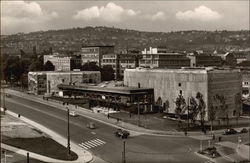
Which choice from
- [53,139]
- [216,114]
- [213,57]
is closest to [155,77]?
[216,114]

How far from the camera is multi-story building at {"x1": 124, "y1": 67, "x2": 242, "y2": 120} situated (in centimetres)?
5566

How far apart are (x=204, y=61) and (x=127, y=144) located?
77.6 metres

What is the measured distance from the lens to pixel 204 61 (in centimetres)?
11400

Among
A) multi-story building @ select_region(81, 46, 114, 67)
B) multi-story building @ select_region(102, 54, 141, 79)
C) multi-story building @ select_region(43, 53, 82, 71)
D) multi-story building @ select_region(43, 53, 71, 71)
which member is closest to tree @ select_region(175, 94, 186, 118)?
multi-story building @ select_region(102, 54, 141, 79)

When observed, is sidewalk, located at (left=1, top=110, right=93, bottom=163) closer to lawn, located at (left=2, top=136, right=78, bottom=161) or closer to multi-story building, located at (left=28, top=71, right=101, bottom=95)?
lawn, located at (left=2, top=136, right=78, bottom=161)

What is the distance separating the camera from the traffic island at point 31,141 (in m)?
36.1

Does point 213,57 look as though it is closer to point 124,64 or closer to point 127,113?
point 124,64

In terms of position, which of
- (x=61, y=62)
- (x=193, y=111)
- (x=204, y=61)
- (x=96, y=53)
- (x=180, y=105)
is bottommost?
(x=193, y=111)

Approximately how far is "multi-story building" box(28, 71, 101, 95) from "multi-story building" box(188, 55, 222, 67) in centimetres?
3239

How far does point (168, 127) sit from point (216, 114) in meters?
10.4

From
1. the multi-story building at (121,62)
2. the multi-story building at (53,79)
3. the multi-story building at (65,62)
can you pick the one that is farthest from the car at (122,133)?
the multi-story building at (65,62)

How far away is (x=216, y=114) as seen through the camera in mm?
55719

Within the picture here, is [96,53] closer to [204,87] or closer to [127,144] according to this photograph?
[204,87]

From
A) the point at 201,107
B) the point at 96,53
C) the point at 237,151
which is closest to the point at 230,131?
the point at 201,107
